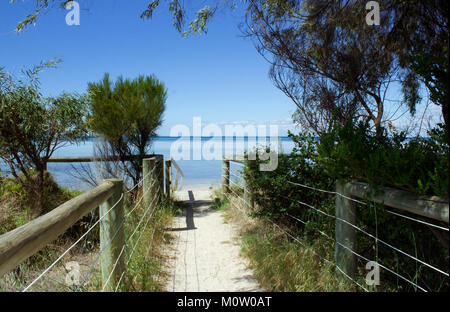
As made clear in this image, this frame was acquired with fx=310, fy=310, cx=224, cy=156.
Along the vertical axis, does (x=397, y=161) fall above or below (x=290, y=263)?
above

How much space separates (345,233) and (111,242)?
1891mm

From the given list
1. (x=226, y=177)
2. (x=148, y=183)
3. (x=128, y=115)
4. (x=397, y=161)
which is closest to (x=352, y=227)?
(x=397, y=161)

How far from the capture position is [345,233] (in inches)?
99.0

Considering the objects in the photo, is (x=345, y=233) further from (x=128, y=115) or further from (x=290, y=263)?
(x=128, y=115)

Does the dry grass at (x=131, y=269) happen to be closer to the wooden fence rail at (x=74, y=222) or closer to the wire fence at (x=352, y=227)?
the wooden fence rail at (x=74, y=222)

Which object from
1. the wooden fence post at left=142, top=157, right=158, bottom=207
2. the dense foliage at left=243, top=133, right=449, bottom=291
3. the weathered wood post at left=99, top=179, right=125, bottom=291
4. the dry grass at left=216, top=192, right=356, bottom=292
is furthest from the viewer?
the wooden fence post at left=142, top=157, right=158, bottom=207

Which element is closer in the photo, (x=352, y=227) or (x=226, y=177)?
(x=352, y=227)

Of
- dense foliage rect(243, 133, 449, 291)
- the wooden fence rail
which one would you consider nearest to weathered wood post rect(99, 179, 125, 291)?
the wooden fence rail

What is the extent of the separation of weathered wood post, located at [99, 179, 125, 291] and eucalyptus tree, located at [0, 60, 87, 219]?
4.61 m

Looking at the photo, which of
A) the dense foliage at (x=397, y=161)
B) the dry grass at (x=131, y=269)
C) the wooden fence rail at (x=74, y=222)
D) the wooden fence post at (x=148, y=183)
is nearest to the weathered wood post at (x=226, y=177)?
the dry grass at (x=131, y=269)

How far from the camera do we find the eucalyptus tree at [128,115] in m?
6.99

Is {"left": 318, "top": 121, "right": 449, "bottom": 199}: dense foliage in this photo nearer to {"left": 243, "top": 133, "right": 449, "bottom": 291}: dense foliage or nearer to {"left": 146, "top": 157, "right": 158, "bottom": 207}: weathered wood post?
{"left": 243, "top": 133, "right": 449, "bottom": 291}: dense foliage

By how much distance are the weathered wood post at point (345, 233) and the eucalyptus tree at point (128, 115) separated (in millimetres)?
5514

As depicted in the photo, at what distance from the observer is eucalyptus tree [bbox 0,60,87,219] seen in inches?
246
